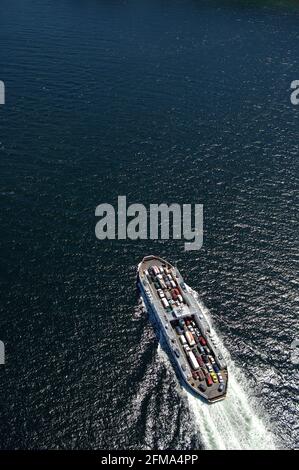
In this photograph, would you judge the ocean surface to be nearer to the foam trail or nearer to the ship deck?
the foam trail

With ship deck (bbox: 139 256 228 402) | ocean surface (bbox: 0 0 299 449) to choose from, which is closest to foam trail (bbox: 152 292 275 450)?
ocean surface (bbox: 0 0 299 449)

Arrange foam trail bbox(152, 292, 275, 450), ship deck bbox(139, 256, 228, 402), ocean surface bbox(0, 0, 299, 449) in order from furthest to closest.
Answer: ship deck bbox(139, 256, 228, 402)
ocean surface bbox(0, 0, 299, 449)
foam trail bbox(152, 292, 275, 450)

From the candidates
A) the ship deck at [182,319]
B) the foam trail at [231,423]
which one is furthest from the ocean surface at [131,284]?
the ship deck at [182,319]

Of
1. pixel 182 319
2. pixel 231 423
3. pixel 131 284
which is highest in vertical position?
pixel 131 284

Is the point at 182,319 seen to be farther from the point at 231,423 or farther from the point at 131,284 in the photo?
the point at 231,423

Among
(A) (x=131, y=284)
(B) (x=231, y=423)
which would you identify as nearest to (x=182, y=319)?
(A) (x=131, y=284)

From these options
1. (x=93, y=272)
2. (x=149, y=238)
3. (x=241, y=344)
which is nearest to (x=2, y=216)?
(x=93, y=272)

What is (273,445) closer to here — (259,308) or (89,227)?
(259,308)

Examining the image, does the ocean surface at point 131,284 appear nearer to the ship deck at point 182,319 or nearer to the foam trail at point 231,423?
the foam trail at point 231,423
